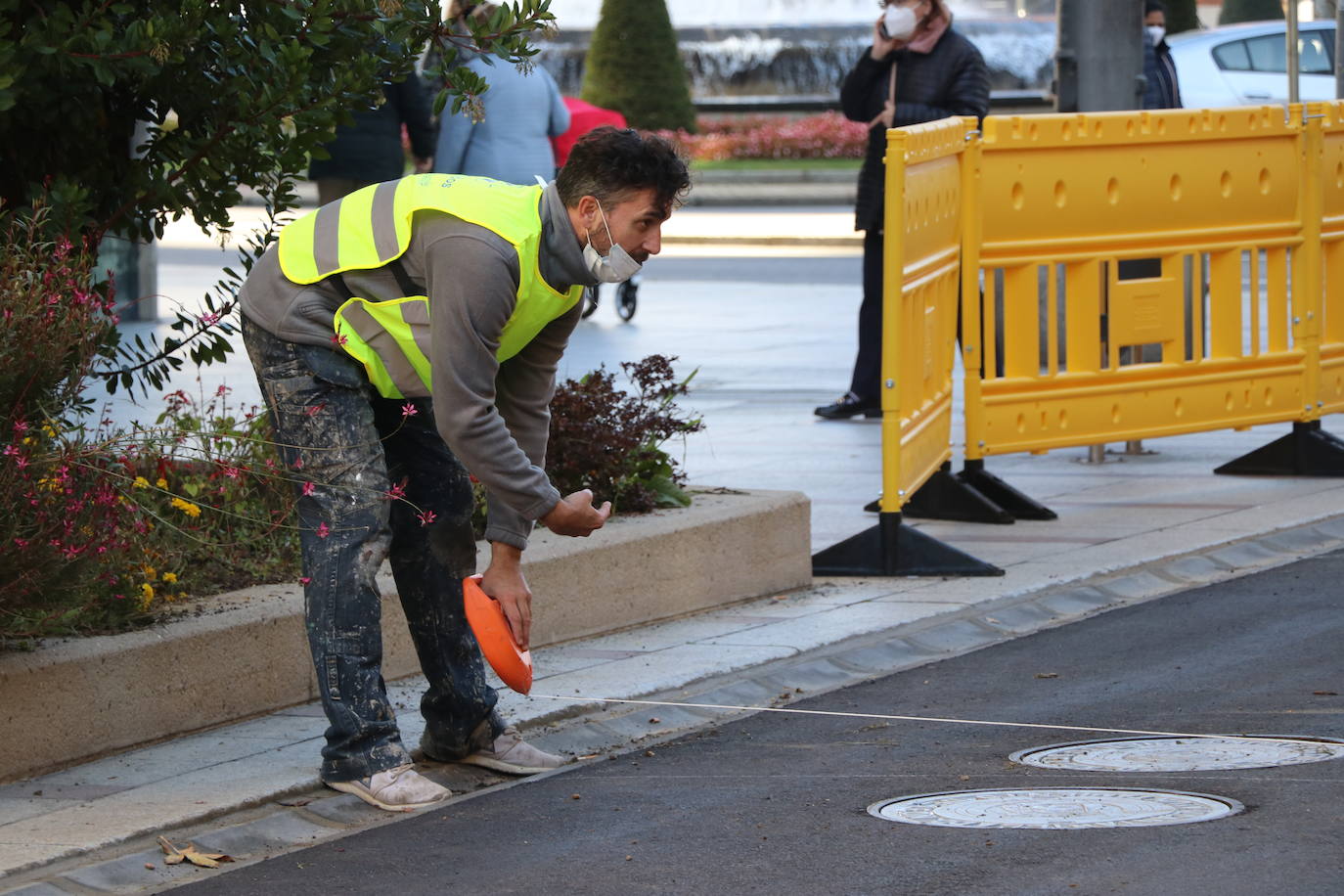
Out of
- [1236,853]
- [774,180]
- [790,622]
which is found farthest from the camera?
[774,180]

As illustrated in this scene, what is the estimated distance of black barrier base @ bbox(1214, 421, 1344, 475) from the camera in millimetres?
10016

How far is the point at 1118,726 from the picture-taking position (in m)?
5.91

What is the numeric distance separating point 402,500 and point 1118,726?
189 cm

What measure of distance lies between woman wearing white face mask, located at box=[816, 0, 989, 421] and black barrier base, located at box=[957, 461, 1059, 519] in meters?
2.17

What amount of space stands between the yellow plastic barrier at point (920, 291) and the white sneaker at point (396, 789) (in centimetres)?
275

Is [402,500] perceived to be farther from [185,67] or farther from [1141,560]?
[1141,560]

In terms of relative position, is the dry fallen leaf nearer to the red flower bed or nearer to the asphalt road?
the asphalt road

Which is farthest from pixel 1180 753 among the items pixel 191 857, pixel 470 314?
pixel 191 857

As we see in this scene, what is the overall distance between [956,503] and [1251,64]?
16.6 metres

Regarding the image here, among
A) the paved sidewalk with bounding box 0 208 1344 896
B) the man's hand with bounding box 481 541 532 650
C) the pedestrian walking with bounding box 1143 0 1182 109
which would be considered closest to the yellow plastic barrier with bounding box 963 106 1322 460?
the paved sidewalk with bounding box 0 208 1344 896

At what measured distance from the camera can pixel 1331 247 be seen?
33.4 ft

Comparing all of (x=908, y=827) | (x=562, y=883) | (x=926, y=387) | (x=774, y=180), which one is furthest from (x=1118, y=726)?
(x=774, y=180)

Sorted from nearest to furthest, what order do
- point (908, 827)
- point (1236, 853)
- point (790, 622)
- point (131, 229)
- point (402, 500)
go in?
point (1236, 853) → point (908, 827) → point (402, 500) → point (131, 229) → point (790, 622)

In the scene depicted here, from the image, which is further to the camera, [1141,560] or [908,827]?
[1141,560]
